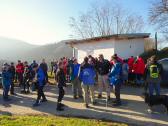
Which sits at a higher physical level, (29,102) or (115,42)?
(115,42)

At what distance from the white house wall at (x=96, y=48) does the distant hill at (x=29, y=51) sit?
34419 millimetres

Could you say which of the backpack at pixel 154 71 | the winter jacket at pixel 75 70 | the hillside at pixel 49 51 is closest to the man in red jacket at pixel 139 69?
the winter jacket at pixel 75 70

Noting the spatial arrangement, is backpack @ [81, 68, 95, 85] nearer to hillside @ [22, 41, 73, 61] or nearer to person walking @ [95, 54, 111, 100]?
person walking @ [95, 54, 111, 100]

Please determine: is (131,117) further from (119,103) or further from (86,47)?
(86,47)

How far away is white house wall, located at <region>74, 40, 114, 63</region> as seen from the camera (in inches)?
979

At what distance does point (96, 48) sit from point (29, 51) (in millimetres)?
57224

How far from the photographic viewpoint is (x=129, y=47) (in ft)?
84.3

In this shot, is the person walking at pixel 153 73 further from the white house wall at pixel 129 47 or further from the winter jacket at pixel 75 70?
the white house wall at pixel 129 47

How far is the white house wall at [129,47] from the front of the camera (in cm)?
2478

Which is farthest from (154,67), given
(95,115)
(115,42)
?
(115,42)

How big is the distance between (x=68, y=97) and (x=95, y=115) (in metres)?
4.45

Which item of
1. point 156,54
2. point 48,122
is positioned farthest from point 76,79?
point 156,54

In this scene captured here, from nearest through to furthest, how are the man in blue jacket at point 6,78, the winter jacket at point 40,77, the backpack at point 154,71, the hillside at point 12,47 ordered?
the backpack at point 154,71 < the winter jacket at point 40,77 < the man in blue jacket at point 6,78 < the hillside at point 12,47

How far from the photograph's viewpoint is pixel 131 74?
20.2 m
